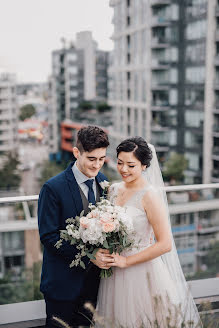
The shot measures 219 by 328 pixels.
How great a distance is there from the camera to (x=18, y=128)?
5156cm

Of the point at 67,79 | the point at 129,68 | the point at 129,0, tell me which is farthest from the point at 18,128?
the point at 129,0

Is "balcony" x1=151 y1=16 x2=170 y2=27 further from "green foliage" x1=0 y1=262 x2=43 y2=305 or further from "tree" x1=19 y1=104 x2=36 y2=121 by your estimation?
"green foliage" x1=0 y1=262 x2=43 y2=305

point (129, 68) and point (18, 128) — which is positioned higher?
point (129, 68)

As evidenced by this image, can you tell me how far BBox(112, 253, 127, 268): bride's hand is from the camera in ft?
5.99

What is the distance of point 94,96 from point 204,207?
180 ft

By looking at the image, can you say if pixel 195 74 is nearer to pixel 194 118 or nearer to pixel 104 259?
pixel 194 118

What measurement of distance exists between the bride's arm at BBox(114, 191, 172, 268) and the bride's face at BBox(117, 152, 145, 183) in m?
0.10

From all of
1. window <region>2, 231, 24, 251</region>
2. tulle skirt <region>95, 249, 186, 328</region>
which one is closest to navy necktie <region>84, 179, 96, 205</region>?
tulle skirt <region>95, 249, 186, 328</region>

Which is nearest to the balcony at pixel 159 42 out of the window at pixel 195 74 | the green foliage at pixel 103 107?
the window at pixel 195 74

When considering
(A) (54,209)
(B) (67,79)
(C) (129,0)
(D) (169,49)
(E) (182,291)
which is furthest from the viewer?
(B) (67,79)

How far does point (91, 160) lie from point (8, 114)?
164 ft

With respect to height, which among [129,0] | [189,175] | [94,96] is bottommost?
[189,175]

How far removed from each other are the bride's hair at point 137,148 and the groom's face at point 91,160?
10 cm

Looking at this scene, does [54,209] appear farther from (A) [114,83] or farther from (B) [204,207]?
(A) [114,83]
